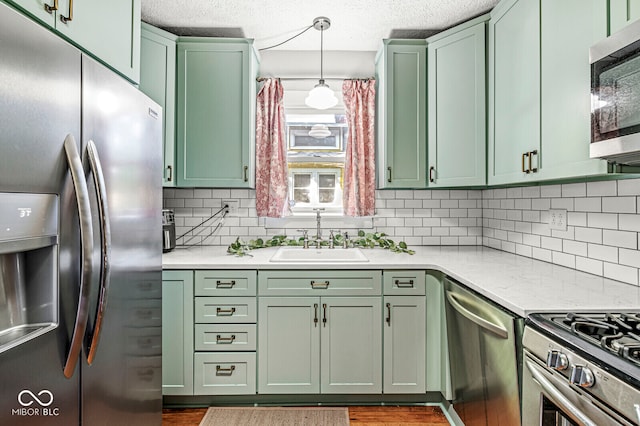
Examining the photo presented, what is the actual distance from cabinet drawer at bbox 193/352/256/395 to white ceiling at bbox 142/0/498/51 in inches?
81.7

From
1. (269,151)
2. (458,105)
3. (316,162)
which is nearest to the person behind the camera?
(458,105)

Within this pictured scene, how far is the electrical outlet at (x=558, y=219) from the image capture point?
186cm

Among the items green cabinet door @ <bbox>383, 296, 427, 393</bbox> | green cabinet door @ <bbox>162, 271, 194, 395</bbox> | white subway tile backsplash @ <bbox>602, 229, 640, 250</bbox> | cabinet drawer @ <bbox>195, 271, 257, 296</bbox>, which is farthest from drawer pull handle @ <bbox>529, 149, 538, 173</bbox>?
green cabinet door @ <bbox>162, 271, 194, 395</bbox>

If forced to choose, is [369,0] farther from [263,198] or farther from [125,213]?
[125,213]

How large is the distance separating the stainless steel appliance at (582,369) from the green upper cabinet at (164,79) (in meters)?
2.14

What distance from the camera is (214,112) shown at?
2.33 metres

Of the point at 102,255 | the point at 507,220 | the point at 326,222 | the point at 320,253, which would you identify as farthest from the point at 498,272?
the point at 102,255

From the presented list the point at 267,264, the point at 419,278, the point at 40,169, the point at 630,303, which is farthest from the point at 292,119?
the point at 630,303

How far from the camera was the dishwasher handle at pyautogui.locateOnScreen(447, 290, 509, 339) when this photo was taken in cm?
127

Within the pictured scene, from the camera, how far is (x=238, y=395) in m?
2.04

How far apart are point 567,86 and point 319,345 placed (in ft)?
5.67

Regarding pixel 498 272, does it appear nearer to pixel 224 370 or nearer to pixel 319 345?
pixel 319 345

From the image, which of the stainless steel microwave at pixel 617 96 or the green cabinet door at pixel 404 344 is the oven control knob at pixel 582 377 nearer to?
the stainless steel microwave at pixel 617 96

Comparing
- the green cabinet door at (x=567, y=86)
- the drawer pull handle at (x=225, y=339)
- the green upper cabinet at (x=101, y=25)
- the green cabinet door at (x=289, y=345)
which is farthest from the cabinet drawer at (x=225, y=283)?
the green cabinet door at (x=567, y=86)
